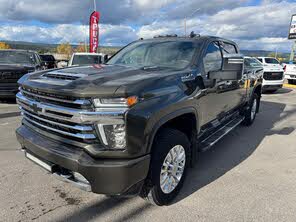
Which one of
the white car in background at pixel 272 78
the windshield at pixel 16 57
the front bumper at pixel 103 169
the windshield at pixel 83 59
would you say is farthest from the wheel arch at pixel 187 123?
the white car in background at pixel 272 78

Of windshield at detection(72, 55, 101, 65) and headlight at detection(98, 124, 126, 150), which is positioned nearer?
headlight at detection(98, 124, 126, 150)

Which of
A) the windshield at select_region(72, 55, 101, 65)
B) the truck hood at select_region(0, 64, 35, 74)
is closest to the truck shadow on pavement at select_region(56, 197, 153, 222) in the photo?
the truck hood at select_region(0, 64, 35, 74)

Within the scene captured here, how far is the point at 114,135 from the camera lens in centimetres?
242

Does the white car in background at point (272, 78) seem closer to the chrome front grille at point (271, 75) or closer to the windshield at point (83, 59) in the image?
the chrome front grille at point (271, 75)

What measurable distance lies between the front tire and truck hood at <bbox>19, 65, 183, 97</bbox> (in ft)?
2.09

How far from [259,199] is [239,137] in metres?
2.70

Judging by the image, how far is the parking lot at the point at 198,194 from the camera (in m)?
2.96

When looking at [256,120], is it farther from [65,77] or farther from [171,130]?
[65,77]

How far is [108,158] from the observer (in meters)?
2.49

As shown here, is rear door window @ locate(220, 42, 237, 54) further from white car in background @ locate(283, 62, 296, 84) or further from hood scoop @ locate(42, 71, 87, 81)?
white car in background @ locate(283, 62, 296, 84)

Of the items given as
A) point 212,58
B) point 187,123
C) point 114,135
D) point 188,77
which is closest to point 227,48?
point 212,58

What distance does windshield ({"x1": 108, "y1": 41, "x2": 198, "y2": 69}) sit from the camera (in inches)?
146

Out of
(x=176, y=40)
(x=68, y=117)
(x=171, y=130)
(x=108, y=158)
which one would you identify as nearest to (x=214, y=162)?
(x=171, y=130)

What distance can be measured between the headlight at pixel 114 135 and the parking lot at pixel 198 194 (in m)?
0.92
